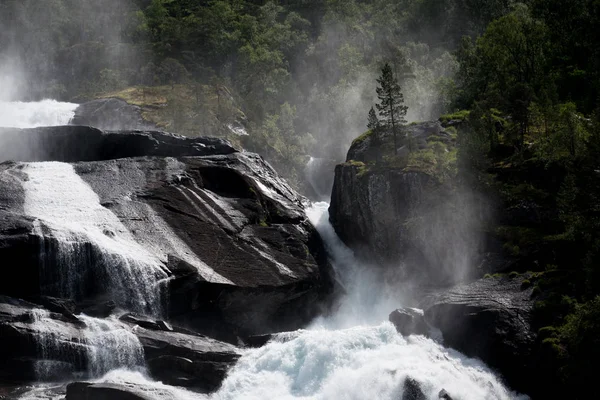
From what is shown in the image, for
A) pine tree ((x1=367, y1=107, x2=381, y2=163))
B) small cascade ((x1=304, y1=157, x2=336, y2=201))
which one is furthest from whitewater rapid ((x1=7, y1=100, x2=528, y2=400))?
small cascade ((x1=304, y1=157, x2=336, y2=201))

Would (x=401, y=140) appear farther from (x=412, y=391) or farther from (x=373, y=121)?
(x=412, y=391)

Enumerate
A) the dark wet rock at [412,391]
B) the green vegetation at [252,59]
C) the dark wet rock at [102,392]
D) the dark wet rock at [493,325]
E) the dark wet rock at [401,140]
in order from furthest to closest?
the green vegetation at [252,59]
the dark wet rock at [401,140]
the dark wet rock at [493,325]
the dark wet rock at [412,391]
the dark wet rock at [102,392]

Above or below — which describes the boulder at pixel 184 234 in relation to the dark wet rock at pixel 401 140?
below

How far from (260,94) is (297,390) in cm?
8536

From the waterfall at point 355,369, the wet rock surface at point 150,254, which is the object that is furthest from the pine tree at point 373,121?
the waterfall at point 355,369

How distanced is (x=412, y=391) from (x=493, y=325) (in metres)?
8.08

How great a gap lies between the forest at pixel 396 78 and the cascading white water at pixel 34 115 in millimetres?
11660

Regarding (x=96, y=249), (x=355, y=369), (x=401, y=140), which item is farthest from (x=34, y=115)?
(x=355, y=369)

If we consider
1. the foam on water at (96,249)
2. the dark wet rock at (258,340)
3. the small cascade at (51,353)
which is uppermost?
the foam on water at (96,249)

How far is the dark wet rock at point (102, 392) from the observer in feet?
124

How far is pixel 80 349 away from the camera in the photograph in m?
41.9

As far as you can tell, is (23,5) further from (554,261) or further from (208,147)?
(554,261)

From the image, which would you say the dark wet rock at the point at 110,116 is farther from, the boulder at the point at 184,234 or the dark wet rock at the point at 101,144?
the boulder at the point at 184,234

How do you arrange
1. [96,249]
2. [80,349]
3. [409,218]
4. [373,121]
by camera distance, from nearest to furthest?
1. [80,349]
2. [96,249]
3. [409,218]
4. [373,121]
